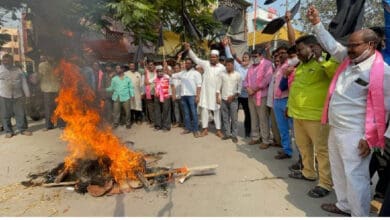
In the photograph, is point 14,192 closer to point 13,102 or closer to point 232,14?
point 13,102

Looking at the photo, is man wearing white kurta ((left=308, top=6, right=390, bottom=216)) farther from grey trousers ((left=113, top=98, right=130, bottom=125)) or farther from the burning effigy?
grey trousers ((left=113, top=98, right=130, bottom=125))

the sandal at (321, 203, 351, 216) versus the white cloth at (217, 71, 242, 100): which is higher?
the white cloth at (217, 71, 242, 100)

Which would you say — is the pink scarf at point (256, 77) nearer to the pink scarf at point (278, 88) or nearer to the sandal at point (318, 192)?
the pink scarf at point (278, 88)

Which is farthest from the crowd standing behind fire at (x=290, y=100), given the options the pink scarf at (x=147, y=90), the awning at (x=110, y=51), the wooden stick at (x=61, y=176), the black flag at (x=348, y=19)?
the wooden stick at (x=61, y=176)

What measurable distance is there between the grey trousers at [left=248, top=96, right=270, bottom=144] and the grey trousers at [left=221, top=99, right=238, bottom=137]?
1.48ft

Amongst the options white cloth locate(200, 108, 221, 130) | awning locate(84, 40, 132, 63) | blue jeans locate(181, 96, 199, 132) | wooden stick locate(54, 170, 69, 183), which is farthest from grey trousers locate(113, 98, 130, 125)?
wooden stick locate(54, 170, 69, 183)

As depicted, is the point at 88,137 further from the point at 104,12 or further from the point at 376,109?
the point at 104,12

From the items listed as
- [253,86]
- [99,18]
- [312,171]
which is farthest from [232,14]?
[312,171]

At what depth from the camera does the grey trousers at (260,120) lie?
21.7ft

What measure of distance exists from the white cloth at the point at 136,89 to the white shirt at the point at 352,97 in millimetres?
7110

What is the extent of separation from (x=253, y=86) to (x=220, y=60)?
180 cm

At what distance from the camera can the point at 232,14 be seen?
7453 millimetres

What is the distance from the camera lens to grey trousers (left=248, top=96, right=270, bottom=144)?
21.7 feet

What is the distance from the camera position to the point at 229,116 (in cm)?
754
